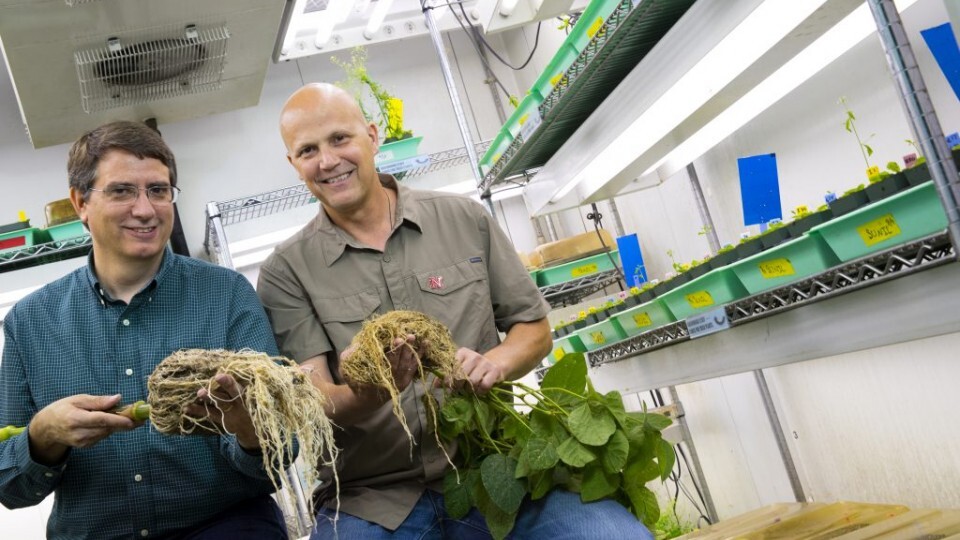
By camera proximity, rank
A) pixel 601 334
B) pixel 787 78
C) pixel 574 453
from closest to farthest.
Result: 1. pixel 574 453
2. pixel 787 78
3. pixel 601 334

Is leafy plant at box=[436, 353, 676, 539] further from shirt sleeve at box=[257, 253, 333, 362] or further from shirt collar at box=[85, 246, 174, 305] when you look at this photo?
shirt collar at box=[85, 246, 174, 305]

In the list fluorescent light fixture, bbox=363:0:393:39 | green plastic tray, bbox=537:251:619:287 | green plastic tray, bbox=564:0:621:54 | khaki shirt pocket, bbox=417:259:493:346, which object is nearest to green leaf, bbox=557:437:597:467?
khaki shirt pocket, bbox=417:259:493:346

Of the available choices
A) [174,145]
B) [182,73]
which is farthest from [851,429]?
[174,145]

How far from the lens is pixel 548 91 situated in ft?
8.16

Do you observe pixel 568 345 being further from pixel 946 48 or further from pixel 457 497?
pixel 946 48

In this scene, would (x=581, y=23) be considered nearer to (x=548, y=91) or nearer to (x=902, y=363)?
(x=548, y=91)

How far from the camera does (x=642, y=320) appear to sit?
240cm

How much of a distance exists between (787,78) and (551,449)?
1123 mm

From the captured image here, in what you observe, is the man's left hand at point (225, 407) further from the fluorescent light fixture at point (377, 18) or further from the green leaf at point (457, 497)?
the fluorescent light fixture at point (377, 18)

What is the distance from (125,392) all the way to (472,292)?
69 cm

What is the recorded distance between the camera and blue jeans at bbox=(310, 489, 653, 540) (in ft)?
5.03

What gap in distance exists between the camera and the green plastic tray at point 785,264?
1594 mm

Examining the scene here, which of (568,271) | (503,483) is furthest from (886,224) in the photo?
(568,271)

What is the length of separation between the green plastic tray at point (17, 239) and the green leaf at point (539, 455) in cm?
301
